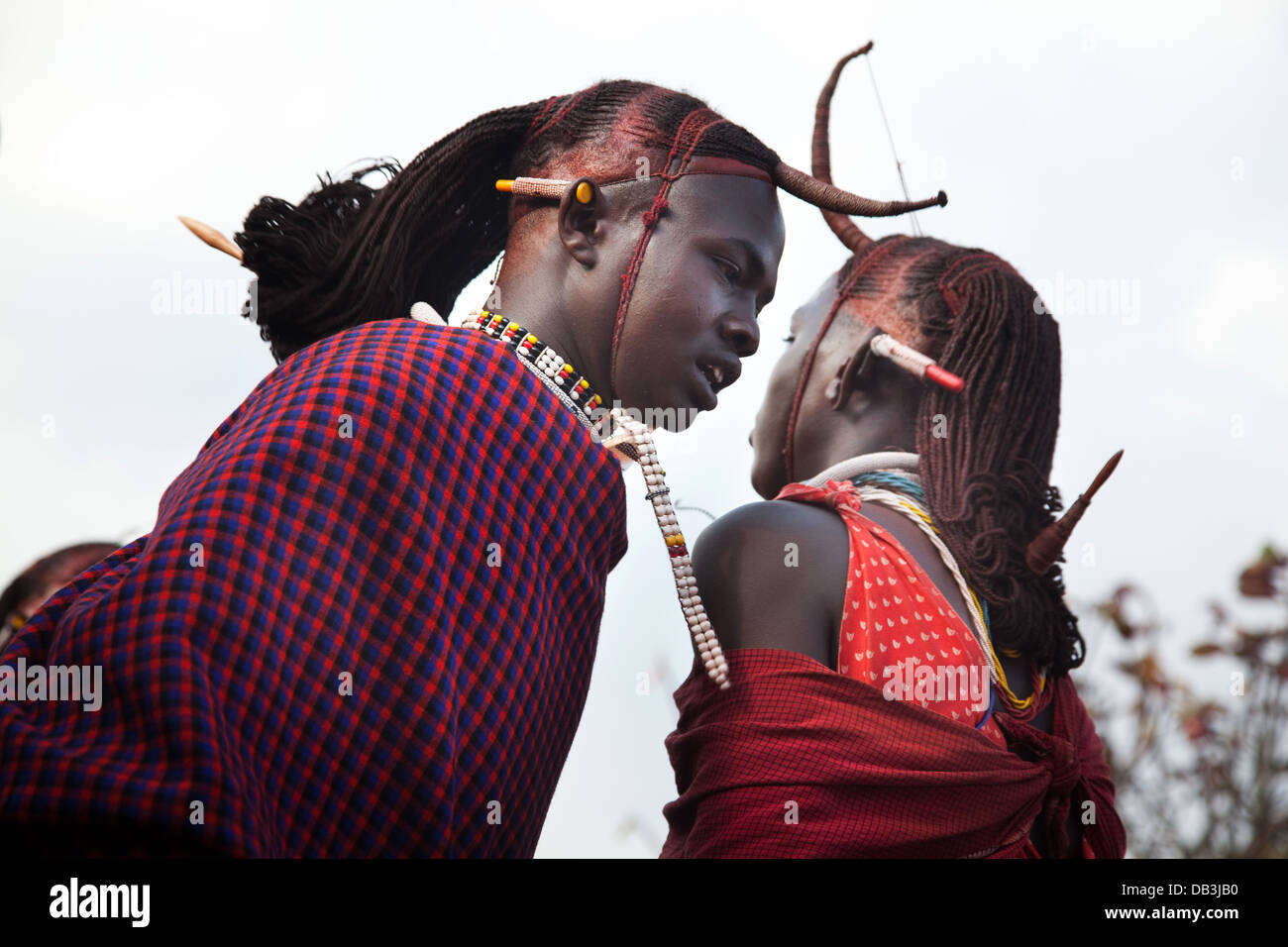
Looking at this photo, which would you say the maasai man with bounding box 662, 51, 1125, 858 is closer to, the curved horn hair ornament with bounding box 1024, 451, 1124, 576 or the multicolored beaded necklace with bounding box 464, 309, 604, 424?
the curved horn hair ornament with bounding box 1024, 451, 1124, 576

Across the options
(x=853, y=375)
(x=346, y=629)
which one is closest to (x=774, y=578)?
(x=853, y=375)

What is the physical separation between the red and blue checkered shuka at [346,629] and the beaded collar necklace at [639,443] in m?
0.08

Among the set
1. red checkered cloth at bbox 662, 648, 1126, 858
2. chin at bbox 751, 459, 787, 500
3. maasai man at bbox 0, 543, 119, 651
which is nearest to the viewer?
red checkered cloth at bbox 662, 648, 1126, 858

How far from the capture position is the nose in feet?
7.19

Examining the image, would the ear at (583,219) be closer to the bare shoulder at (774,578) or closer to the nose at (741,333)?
the nose at (741,333)

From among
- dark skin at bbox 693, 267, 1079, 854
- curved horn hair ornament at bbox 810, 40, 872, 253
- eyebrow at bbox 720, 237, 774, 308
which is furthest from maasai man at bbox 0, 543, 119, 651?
curved horn hair ornament at bbox 810, 40, 872, 253

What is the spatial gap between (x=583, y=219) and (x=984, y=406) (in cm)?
86

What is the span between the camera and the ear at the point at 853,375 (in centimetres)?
257

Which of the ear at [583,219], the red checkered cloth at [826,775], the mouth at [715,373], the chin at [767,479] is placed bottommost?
the red checkered cloth at [826,775]

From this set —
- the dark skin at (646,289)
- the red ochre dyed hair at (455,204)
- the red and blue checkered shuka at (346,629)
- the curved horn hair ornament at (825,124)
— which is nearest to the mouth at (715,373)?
the dark skin at (646,289)

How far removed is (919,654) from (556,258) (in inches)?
33.8

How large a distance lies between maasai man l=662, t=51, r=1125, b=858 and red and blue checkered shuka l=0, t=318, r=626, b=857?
280 mm

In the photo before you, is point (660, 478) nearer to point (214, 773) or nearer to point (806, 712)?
point (806, 712)
